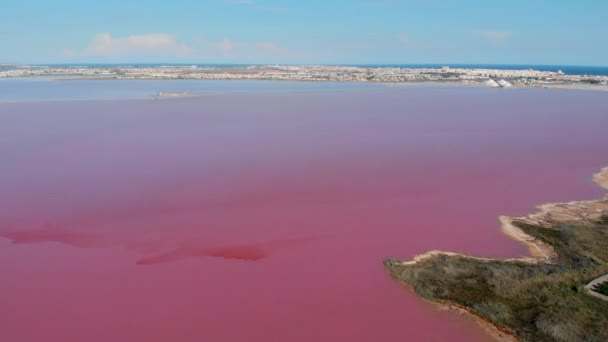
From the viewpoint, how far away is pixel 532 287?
29.0 ft

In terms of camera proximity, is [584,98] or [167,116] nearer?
[167,116]

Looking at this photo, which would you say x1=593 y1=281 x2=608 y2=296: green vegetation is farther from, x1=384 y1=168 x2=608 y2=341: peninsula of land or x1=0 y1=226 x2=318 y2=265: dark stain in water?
x1=0 y1=226 x2=318 y2=265: dark stain in water

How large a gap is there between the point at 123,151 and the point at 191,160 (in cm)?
359

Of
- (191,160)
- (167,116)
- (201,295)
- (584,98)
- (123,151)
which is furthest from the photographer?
(584,98)

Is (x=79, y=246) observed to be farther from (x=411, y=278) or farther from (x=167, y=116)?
(x=167, y=116)

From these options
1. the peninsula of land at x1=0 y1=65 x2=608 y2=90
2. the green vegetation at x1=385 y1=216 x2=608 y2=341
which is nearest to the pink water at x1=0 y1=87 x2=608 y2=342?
the green vegetation at x1=385 y1=216 x2=608 y2=341

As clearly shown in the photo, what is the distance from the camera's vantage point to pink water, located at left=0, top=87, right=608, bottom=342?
8.39m

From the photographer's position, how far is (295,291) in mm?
9242

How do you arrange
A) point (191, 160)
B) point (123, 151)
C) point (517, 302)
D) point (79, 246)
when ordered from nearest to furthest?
1. point (517, 302)
2. point (79, 246)
3. point (191, 160)
4. point (123, 151)

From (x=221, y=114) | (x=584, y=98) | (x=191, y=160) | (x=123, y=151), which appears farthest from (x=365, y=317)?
(x=584, y=98)

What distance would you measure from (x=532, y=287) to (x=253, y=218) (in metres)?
6.72

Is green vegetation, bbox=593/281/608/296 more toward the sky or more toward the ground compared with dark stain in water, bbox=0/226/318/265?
more toward the sky

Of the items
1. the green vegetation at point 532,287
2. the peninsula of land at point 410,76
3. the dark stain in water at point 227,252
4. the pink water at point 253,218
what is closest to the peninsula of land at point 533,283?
the green vegetation at point 532,287

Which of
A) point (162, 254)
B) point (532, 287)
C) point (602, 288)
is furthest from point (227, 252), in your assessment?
point (602, 288)
